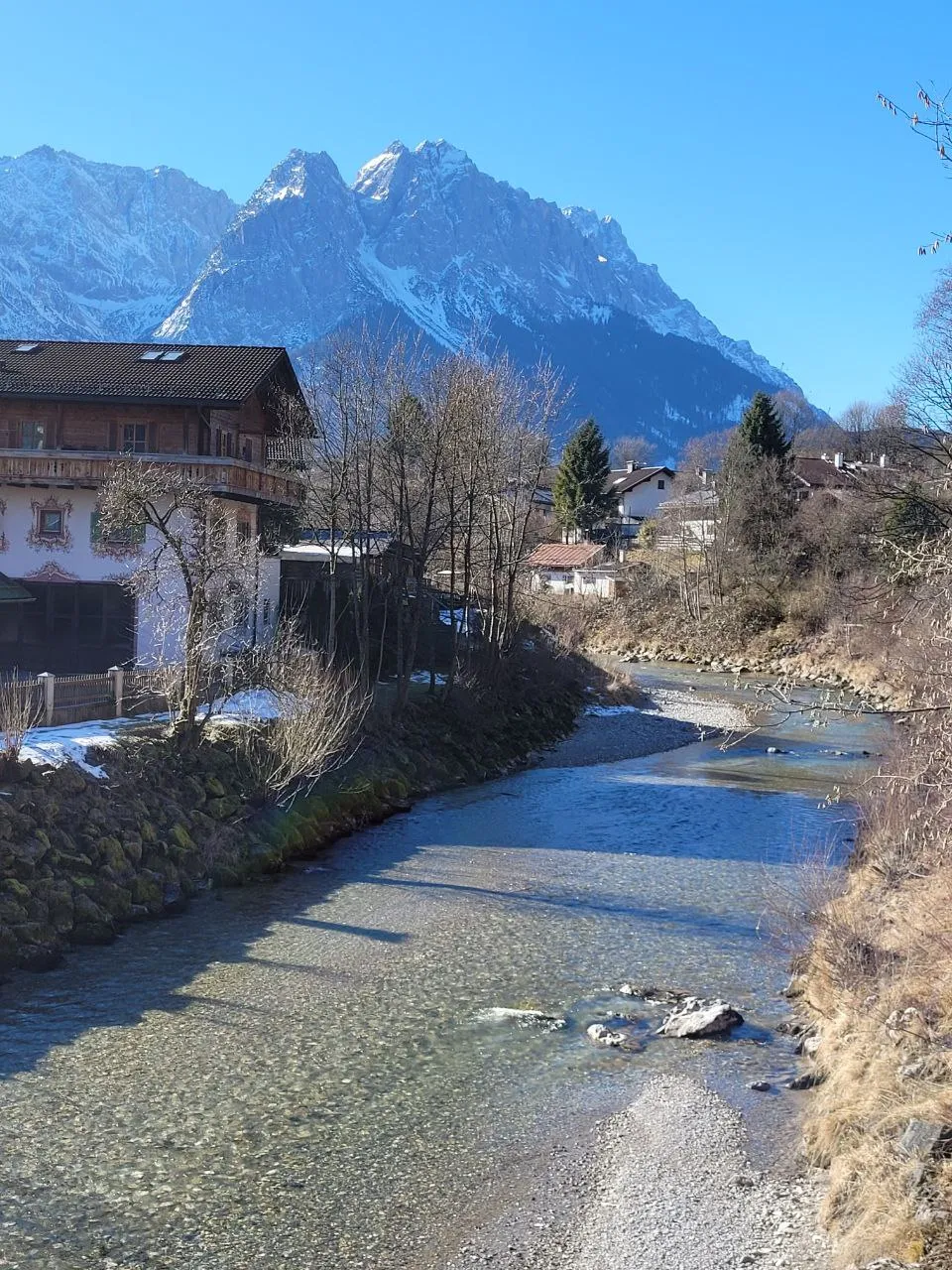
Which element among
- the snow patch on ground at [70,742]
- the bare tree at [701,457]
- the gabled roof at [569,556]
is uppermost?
the bare tree at [701,457]

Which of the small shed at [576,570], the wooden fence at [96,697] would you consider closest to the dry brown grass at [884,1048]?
the wooden fence at [96,697]

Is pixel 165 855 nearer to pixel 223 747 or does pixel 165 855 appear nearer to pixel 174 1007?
pixel 223 747

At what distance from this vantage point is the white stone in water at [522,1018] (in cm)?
1367

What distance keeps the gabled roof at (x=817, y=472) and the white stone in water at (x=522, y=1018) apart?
65.4 metres

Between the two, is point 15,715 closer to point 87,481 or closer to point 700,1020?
point 700,1020

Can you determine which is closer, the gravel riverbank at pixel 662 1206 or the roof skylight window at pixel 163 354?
the gravel riverbank at pixel 662 1206

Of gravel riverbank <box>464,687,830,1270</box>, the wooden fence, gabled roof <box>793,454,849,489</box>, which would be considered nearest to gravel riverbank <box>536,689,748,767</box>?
the wooden fence

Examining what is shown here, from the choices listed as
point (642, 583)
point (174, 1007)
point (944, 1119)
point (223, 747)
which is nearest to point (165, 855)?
point (223, 747)

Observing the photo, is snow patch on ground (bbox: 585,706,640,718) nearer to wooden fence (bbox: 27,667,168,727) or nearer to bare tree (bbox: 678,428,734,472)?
wooden fence (bbox: 27,667,168,727)

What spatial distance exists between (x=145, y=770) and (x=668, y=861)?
975 cm

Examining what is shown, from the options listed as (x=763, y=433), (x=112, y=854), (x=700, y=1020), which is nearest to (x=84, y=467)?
(x=112, y=854)

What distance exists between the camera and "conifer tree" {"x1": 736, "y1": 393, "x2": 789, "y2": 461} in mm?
70062

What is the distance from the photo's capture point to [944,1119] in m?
9.36

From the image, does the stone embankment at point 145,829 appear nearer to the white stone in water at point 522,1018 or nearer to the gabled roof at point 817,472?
the white stone in water at point 522,1018
